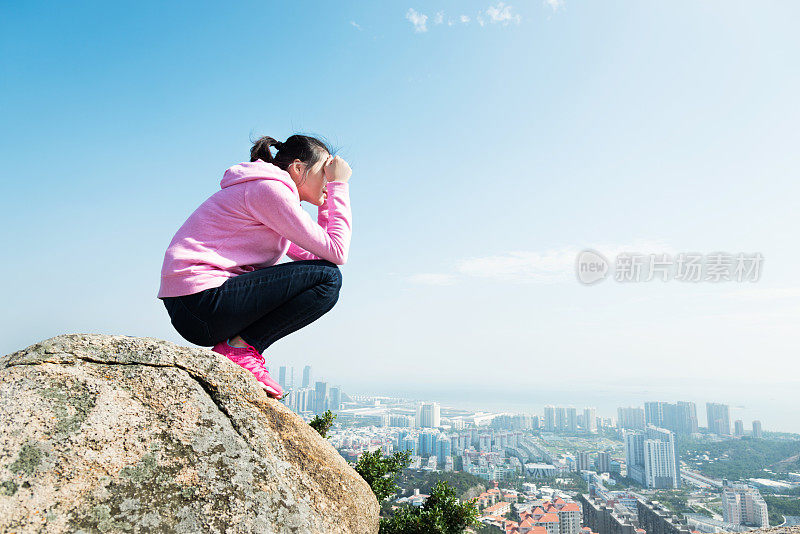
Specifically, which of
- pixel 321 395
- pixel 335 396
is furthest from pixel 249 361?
pixel 335 396

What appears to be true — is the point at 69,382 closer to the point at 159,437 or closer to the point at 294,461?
the point at 159,437

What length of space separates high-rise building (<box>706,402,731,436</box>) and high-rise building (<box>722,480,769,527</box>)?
102ft

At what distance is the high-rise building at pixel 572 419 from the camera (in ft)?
202

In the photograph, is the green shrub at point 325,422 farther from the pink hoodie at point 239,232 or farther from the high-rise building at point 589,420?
the high-rise building at point 589,420

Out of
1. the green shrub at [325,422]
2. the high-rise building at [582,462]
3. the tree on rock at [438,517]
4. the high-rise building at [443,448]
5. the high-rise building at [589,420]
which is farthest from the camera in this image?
the high-rise building at [589,420]

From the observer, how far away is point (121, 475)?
1.46 metres

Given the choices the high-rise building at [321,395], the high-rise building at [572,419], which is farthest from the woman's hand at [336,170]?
the high-rise building at [572,419]

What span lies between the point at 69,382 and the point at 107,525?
0.51m

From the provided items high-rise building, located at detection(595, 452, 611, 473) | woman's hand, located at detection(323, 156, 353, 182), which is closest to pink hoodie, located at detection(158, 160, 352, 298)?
woman's hand, located at detection(323, 156, 353, 182)

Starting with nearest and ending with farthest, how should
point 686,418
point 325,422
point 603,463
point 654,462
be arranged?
point 325,422
point 654,462
point 603,463
point 686,418

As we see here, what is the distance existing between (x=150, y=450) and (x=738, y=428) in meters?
62.4

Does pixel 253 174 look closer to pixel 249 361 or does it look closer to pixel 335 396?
pixel 249 361

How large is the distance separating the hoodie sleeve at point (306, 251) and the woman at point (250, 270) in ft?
0.60

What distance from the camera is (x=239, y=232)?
217 centimetres
